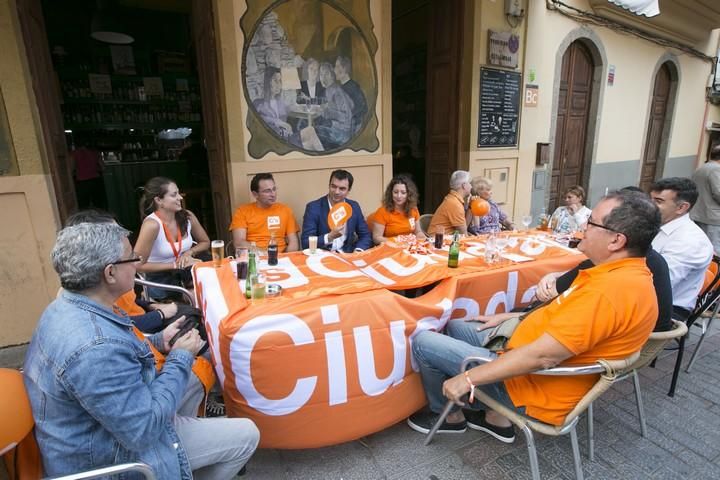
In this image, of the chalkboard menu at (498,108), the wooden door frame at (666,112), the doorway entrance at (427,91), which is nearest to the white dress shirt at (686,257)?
the chalkboard menu at (498,108)

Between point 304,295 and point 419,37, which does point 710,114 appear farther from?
point 304,295

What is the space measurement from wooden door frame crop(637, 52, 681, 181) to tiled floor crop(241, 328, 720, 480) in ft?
25.3

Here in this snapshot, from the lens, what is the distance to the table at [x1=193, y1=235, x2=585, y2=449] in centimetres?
178

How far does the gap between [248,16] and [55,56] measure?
468 centimetres

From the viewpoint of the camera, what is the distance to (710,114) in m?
9.73

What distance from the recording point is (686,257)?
242 centimetres

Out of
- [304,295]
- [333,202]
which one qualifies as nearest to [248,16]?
[333,202]

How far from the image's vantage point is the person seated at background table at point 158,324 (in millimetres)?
1674

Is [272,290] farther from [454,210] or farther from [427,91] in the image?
[427,91]

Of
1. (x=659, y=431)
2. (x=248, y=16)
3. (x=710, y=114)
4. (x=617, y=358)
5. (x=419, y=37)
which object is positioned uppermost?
(x=419, y=37)

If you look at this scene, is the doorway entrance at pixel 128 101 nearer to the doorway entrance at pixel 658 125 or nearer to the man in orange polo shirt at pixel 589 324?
the man in orange polo shirt at pixel 589 324

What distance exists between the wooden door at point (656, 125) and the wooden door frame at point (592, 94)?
228 cm

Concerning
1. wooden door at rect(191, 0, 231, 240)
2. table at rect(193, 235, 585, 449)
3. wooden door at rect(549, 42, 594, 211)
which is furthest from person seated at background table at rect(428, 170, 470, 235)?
wooden door at rect(549, 42, 594, 211)

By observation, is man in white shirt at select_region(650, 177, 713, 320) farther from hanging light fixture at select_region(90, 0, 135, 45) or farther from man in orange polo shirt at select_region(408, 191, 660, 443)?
hanging light fixture at select_region(90, 0, 135, 45)
